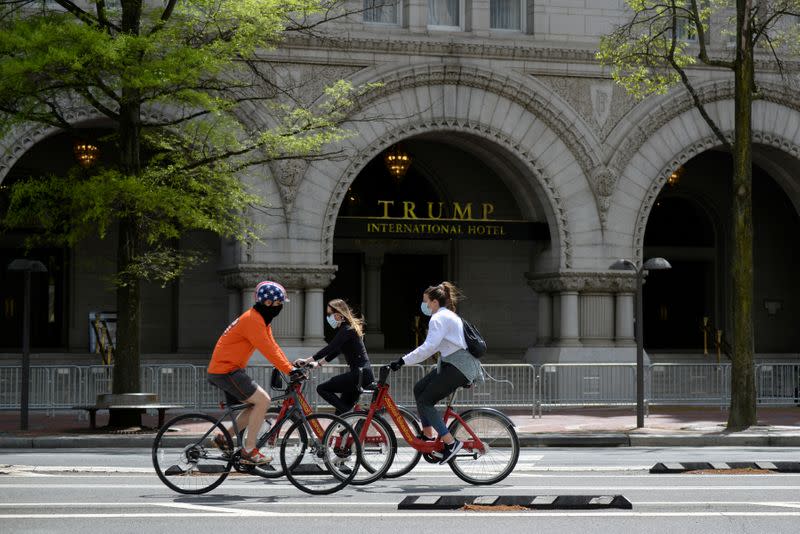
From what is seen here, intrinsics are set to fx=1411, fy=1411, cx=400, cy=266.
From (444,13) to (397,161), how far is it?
382 centimetres

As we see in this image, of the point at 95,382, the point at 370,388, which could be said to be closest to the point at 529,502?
the point at 370,388

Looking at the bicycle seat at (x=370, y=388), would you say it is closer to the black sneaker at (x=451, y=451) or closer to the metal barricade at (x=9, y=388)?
the black sneaker at (x=451, y=451)

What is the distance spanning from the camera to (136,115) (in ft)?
71.5

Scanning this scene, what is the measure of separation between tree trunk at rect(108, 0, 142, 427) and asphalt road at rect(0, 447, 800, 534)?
511 cm

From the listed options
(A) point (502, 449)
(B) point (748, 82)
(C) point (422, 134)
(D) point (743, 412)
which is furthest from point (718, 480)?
(C) point (422, 134)

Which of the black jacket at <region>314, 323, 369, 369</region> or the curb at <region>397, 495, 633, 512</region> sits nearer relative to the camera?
the curb at <region>397, 495, 633, 512</region>

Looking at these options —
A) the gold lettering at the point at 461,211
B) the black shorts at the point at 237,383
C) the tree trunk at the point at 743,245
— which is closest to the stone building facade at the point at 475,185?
the gold lettering at the point at 461,211

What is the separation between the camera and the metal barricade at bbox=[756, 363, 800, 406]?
26953 millimetres

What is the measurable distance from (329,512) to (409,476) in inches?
132

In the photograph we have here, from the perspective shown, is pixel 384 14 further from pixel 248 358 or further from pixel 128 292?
pixel 248 358

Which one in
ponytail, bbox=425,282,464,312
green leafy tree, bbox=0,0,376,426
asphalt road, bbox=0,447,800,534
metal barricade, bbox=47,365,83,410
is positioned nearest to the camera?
asphalt road, bbox=0,447,800,534

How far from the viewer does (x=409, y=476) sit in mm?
14695

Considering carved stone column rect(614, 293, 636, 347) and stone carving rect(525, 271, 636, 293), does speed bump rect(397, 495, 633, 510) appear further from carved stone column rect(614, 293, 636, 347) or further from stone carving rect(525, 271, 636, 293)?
carved stone column rect(614, 293, 636, 347)

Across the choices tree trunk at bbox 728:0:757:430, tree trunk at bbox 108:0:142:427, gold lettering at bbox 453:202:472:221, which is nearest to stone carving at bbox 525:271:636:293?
gold lettering at bbox 453:202:472:221
